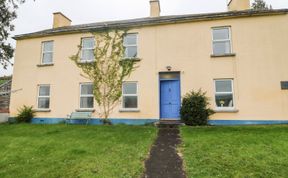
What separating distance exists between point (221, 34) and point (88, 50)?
9342 millimetres

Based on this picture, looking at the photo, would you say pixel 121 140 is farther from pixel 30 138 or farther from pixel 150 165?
pixel 30 138

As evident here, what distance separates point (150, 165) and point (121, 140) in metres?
3.14

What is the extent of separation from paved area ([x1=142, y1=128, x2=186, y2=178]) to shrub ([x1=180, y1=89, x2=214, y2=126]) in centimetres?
367

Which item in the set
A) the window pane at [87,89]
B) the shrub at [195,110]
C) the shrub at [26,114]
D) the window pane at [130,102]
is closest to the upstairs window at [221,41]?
the shrub at [195,110]

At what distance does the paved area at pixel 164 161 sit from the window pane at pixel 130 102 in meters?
5.33

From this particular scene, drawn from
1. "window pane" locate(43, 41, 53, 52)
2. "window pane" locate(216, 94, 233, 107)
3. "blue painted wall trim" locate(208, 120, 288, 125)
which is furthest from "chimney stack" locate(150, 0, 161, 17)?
"blue painted wall trim" locate(208, 120, 288, 125)

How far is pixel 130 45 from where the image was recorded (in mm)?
15828

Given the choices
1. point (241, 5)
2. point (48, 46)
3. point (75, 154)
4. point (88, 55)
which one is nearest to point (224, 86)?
point (241, 5)

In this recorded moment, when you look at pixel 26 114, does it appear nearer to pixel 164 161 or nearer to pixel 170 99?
pixel 170 99

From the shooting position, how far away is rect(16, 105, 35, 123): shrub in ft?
54.0

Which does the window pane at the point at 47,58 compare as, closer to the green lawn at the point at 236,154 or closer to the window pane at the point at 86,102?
the window pane at the point at 86,102

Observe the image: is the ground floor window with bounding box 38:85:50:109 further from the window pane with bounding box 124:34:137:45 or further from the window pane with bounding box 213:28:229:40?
the window pane with bounding box 213:28:229:40

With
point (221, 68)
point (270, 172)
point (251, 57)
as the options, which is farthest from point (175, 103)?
point (270, 172)

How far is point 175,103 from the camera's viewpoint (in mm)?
14758
